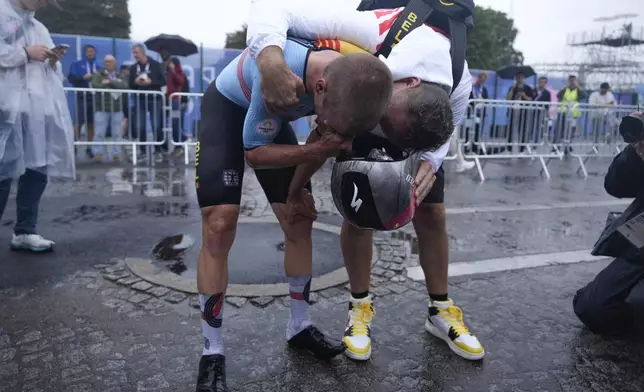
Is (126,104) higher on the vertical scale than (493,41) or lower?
lower

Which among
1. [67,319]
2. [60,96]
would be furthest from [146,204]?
[67,319]

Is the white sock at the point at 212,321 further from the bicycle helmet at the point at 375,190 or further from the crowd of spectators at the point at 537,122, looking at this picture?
the crowd of spectators at the point at 537,122

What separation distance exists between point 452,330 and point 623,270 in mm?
1024

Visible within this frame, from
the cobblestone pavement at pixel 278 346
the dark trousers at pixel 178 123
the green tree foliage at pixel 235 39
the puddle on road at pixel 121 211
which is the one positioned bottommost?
the cobblestone pavement at pixel 278 346

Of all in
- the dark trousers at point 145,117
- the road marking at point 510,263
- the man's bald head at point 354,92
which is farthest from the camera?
the dark trousers at point 145,117

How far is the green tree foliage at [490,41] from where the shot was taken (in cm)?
4290

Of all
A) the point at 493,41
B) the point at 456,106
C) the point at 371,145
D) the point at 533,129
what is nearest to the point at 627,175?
the point at 456,106

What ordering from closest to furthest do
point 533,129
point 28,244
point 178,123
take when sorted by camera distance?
1. point 28,244
2. point 178,123
3. point 533,129

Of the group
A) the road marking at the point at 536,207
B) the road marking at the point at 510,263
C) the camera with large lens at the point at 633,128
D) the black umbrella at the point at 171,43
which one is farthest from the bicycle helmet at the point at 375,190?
the black umbrella at the point at 171,43

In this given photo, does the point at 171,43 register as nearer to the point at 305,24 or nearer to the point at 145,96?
the point at 145,96

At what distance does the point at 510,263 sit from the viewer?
13.5 ft

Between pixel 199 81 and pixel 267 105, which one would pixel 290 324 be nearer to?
pixel 267 105

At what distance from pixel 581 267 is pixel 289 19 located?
10.5ft

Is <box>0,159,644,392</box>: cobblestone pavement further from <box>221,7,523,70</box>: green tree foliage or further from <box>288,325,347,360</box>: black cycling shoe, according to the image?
<box>221,7,523,70</box>: green tree foliage
